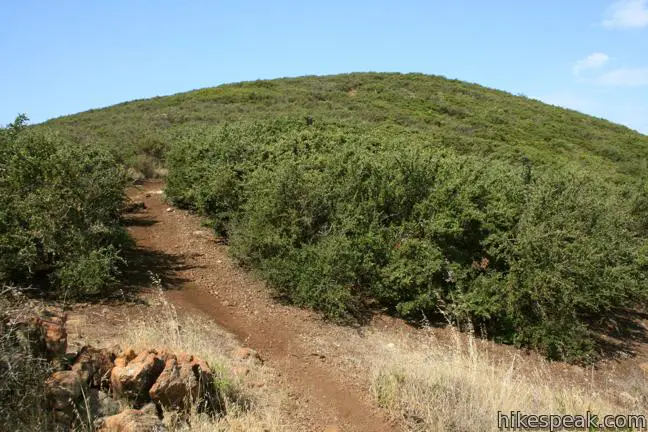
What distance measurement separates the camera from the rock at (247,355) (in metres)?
6.27

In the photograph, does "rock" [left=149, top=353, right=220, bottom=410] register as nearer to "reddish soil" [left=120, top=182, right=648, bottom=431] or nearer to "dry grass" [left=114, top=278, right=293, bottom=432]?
"dry grass" [left=114, top=278, right=293, bottom=432]

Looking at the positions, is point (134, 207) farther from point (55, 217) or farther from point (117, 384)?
point (117, 384)

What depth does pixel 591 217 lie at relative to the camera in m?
10.6

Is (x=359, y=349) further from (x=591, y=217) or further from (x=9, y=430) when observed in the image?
(x=591, y=217)

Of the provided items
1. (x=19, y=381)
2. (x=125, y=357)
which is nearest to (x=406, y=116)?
(x=125, y=357)

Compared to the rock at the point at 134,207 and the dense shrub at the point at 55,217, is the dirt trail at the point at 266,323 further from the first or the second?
the dense shrub at the point at 55,217

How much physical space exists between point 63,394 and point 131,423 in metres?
0.60

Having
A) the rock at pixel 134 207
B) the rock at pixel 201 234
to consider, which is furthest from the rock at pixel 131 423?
the rock at pixel 134 207

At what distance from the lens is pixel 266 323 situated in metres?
7.99

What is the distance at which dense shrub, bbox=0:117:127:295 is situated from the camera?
7.46 meters

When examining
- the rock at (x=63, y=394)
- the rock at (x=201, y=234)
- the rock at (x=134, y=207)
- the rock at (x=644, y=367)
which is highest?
the rock at (x=134, y=207)

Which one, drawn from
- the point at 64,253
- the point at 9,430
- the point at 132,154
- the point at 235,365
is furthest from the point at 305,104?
the point at 9,430

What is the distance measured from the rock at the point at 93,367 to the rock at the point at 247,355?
1.91 meters

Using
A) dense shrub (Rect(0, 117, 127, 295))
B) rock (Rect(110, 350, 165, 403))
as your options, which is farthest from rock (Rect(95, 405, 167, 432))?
dense shrub (Rect(0, 117, 127, 295))
